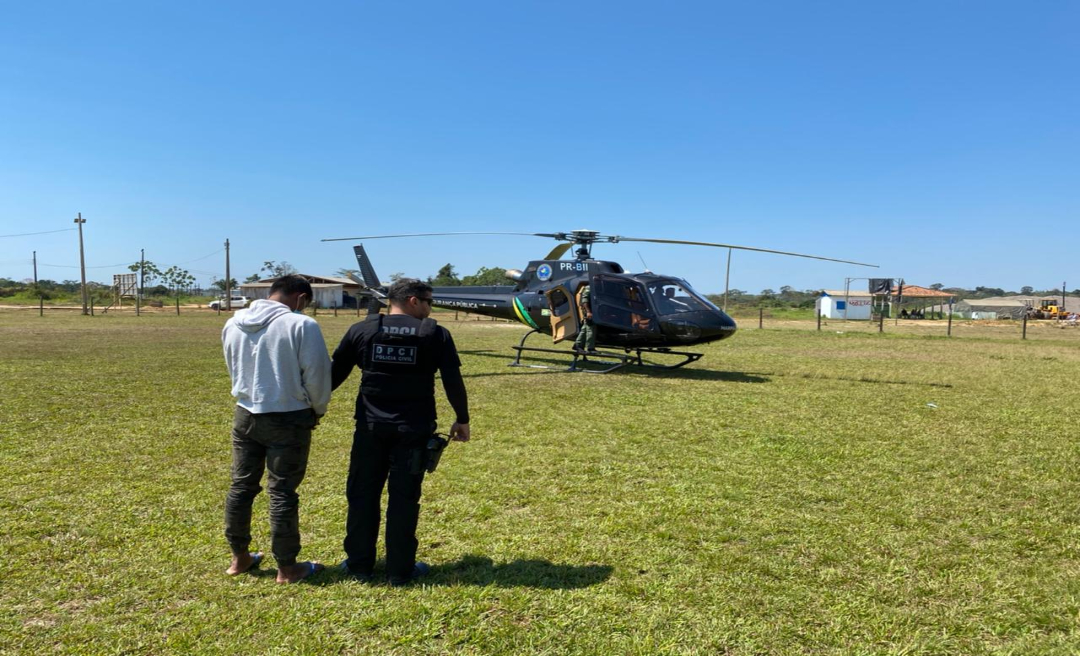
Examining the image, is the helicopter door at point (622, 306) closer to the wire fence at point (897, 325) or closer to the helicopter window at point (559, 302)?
the helicopter window at point (559, 302)

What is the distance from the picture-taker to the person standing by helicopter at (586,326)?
41.3ft

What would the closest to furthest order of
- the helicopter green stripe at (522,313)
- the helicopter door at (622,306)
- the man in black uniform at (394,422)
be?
1. the man in black uniform at (394,422)
2. the helicopter door at (622,306)
3. the helicopter green stripe at (522,313)

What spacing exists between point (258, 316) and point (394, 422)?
93 centimetres

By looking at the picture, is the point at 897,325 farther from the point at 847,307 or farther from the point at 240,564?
the point at 240,564

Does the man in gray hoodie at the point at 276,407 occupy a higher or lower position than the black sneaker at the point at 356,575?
higher

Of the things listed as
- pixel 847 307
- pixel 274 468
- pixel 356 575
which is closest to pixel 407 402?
pixel 274 468

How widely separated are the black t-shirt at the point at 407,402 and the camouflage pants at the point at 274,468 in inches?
12.9

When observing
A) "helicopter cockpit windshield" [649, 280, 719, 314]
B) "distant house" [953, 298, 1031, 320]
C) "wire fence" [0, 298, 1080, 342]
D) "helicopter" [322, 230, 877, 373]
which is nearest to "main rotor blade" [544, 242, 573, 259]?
"helicopter" [322, 230, 877, 373]

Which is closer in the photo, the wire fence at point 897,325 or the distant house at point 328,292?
the wire fence at point 897,325

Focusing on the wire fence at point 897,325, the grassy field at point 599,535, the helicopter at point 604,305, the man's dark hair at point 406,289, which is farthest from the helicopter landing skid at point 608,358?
the wire fence at point 897,325

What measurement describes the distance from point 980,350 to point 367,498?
72.0 ft

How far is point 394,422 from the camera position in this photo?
343cm

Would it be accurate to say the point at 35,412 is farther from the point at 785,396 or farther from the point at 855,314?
the point at 855,314

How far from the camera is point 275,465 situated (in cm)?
337
